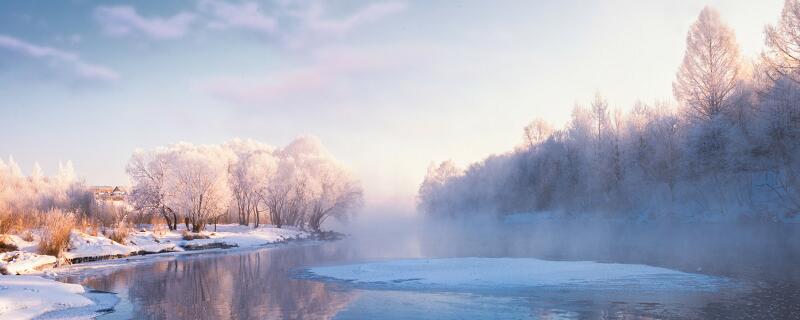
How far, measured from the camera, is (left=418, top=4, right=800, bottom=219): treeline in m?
43.8

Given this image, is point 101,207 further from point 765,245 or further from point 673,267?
point 765,245

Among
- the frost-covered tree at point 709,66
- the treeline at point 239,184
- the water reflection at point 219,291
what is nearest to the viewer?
the water reflection at point 219,291

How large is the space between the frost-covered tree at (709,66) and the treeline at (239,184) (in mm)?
47373

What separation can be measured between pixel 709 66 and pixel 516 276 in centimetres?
4924


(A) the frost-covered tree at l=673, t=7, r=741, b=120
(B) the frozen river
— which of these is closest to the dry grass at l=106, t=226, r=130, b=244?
(B) the frozen river

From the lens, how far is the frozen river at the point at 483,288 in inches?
515

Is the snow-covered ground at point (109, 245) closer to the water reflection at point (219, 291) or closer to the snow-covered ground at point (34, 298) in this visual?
the water reflection at point (219, 291)

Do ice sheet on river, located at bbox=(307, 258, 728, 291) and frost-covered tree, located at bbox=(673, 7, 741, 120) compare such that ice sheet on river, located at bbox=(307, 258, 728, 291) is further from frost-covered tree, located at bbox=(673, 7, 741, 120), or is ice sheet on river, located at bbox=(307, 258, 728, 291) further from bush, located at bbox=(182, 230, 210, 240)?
frost-covered tree, located at bbox=(673, 7, 741, 120)

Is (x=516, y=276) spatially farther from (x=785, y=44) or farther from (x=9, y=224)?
(x=785, y=44)

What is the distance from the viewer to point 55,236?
29797mm

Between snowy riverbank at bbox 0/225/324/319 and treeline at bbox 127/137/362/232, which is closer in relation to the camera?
snowy riverbank at bbox 0/225/324/319

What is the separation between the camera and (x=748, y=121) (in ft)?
157

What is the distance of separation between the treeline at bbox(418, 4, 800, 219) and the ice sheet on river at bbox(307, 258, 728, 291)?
34.0 metres

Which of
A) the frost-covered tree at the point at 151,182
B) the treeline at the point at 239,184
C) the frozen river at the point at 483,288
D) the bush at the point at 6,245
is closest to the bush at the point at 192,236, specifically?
the treeline at the point at 239,184
